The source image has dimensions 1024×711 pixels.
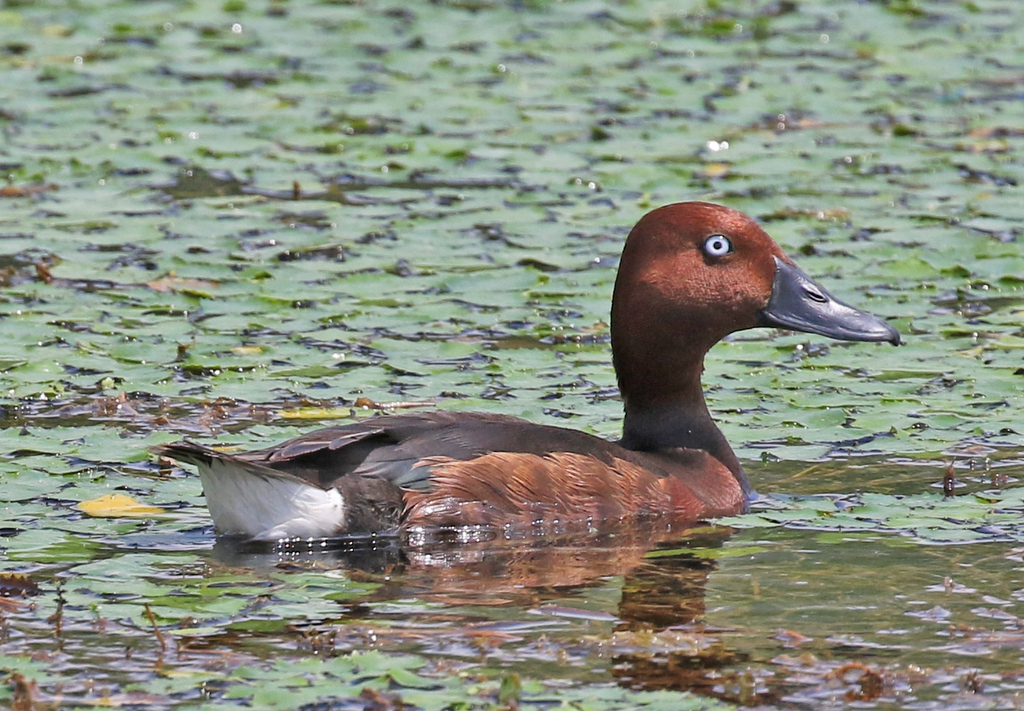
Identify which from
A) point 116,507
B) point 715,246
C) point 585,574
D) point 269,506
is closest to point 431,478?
point 269,506

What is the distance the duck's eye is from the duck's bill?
234mm

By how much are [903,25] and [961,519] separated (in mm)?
9337

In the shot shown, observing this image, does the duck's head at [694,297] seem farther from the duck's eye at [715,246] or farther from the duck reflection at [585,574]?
the duck reflection at [585,574]

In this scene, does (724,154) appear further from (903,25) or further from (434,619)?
(434,619)

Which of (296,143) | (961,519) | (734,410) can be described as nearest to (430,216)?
(296,143)

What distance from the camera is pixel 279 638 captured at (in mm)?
5293

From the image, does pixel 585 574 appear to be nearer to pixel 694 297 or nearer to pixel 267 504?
pixel 267 504

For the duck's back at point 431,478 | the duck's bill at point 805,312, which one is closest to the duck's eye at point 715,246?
the duck's bill at point 805,312

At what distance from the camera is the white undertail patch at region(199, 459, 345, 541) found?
6.29 metres

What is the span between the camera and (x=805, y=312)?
730cm

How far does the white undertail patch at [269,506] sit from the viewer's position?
629cm

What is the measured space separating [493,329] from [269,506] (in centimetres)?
266

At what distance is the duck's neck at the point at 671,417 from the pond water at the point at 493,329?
34cm

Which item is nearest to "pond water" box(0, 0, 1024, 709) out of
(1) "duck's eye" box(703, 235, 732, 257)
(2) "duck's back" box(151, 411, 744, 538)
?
(2) "duck's back" box(151, 411, 744, 538)
